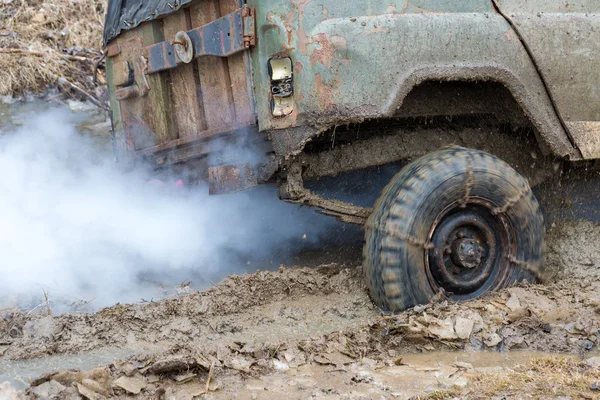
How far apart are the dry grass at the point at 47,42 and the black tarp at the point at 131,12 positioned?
428cm

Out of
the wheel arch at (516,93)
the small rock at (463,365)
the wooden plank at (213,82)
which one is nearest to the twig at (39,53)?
the wooden plank at (213,82)

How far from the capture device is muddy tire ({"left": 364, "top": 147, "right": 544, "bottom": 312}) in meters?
3.69

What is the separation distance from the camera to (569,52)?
4.07m

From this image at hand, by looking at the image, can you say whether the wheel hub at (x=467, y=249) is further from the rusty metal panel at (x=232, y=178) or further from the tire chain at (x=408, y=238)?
the rusty metal panel at (x=232, y=178)

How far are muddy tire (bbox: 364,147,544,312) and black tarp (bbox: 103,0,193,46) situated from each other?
1.67 m

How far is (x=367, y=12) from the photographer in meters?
3.63

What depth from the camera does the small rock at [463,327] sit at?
351 centimetres

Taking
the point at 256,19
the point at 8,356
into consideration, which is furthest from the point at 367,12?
the point at 8,356

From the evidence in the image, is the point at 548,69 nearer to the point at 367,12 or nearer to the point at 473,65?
the point at 473,65

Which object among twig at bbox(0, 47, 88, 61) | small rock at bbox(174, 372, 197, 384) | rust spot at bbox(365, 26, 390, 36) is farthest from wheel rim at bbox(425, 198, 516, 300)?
twig at bbox(0, 47, 88, 61)

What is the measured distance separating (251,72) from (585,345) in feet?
6.98

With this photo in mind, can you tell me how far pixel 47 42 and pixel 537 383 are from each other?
8353 mm

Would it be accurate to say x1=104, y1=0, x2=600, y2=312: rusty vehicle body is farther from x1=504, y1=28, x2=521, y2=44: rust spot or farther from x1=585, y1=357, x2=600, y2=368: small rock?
x1=585, y1=357, x2=600, y2=368: small rock

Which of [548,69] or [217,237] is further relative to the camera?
[217,237]
